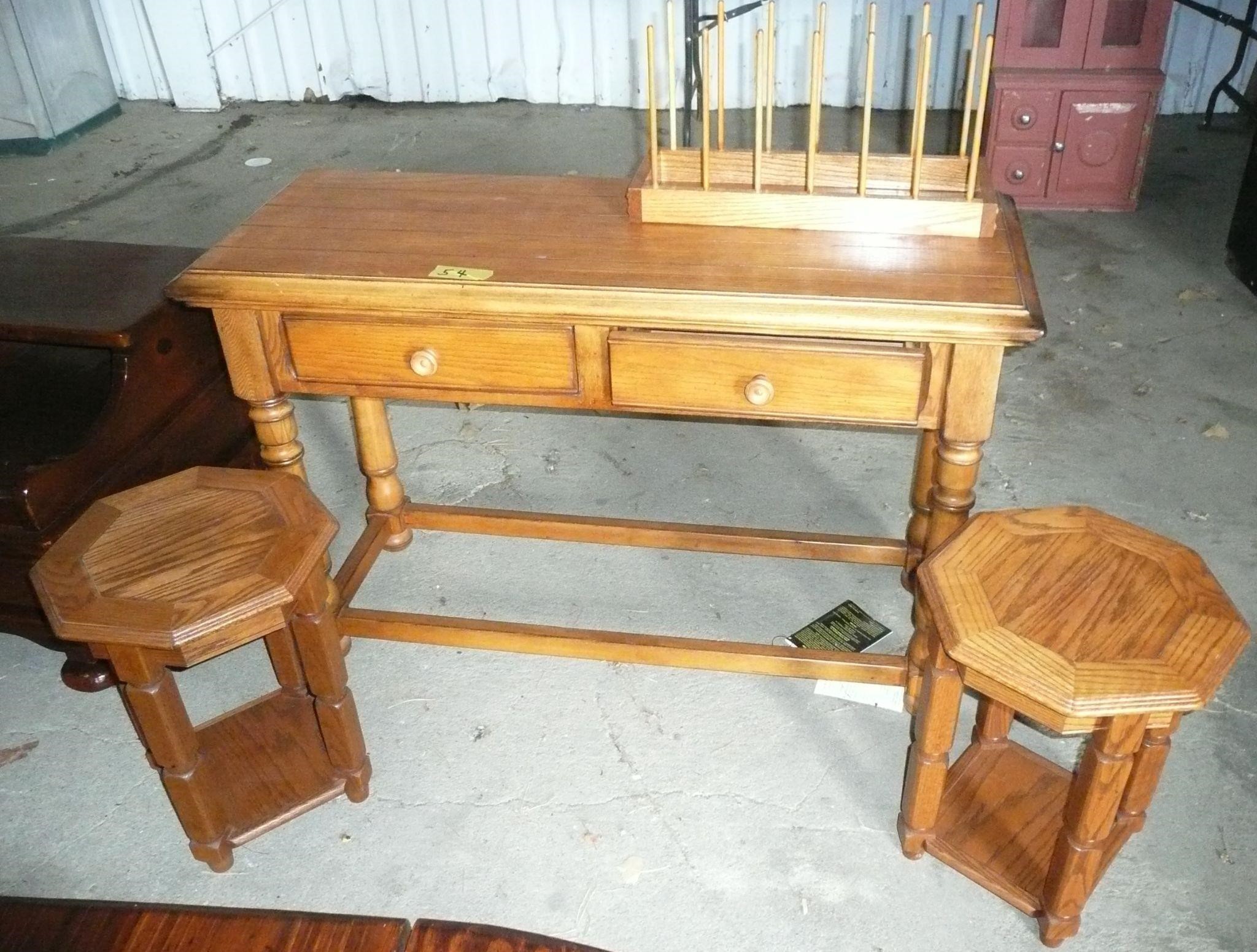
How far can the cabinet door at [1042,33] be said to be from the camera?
4078 millimetres

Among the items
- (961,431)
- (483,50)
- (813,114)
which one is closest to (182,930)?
(961,431)

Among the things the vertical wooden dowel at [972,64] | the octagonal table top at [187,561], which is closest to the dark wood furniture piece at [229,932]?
the octagonal table top at [187,561]

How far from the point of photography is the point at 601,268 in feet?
5.76

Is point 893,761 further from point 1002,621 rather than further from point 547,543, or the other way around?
point 547,543

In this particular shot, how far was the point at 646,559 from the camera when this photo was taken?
8.40 ft

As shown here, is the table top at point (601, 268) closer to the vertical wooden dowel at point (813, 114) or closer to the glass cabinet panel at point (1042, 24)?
the vertical wooden dowel at point (813, 114)

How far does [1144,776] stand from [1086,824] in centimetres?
26

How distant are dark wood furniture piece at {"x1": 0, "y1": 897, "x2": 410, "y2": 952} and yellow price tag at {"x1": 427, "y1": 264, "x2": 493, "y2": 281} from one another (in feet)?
3.33

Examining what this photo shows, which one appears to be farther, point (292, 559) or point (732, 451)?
point (732, 451)

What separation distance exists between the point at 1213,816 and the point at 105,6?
6298mm

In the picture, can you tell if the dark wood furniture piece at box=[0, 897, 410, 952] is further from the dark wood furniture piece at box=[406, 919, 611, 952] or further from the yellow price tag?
the yellow price tag

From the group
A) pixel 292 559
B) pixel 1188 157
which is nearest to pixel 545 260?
pixel 292 559

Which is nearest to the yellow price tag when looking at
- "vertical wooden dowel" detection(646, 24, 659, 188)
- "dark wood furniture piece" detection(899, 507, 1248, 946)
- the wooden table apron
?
the wooden table apron

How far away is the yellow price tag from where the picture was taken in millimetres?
1734
